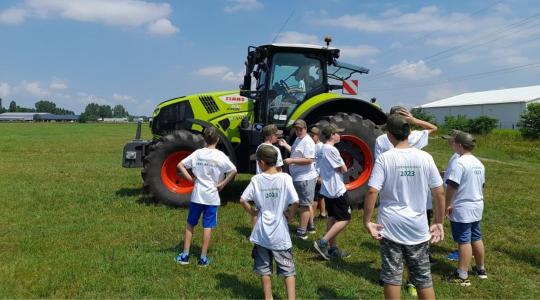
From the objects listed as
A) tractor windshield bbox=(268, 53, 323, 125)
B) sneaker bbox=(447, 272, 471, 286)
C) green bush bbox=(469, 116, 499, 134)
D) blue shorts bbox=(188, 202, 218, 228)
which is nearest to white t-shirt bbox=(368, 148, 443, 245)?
sneaker bbox=(447, 272, 471, 286)

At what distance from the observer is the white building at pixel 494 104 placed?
4862 centimetres

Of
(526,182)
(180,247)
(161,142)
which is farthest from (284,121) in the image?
(526,182)

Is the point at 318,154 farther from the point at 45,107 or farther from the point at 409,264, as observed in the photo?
the point at 45,107

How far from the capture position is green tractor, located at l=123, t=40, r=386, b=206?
739 cm

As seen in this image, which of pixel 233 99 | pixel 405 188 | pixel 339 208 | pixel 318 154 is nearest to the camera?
pixel 405 188

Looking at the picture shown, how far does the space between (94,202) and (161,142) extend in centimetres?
175

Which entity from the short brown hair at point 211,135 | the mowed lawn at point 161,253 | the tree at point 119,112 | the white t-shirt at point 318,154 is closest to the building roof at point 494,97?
the mowed lawn at point 161,253

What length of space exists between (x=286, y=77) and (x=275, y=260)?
4.70 m

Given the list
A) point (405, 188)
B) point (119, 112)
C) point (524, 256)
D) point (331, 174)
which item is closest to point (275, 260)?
point (405, 188)

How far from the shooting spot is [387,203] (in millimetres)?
3395

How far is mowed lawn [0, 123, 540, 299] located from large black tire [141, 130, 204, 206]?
21 centimetres

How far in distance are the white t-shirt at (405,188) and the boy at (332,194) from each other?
1.80 meters

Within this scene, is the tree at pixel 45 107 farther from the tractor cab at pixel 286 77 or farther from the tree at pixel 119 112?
the tractor cab at pixel 286 77

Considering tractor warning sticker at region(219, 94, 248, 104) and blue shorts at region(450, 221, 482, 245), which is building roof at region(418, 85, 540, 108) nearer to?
tractor warning sticker at region(219, 94, 248, 104)
